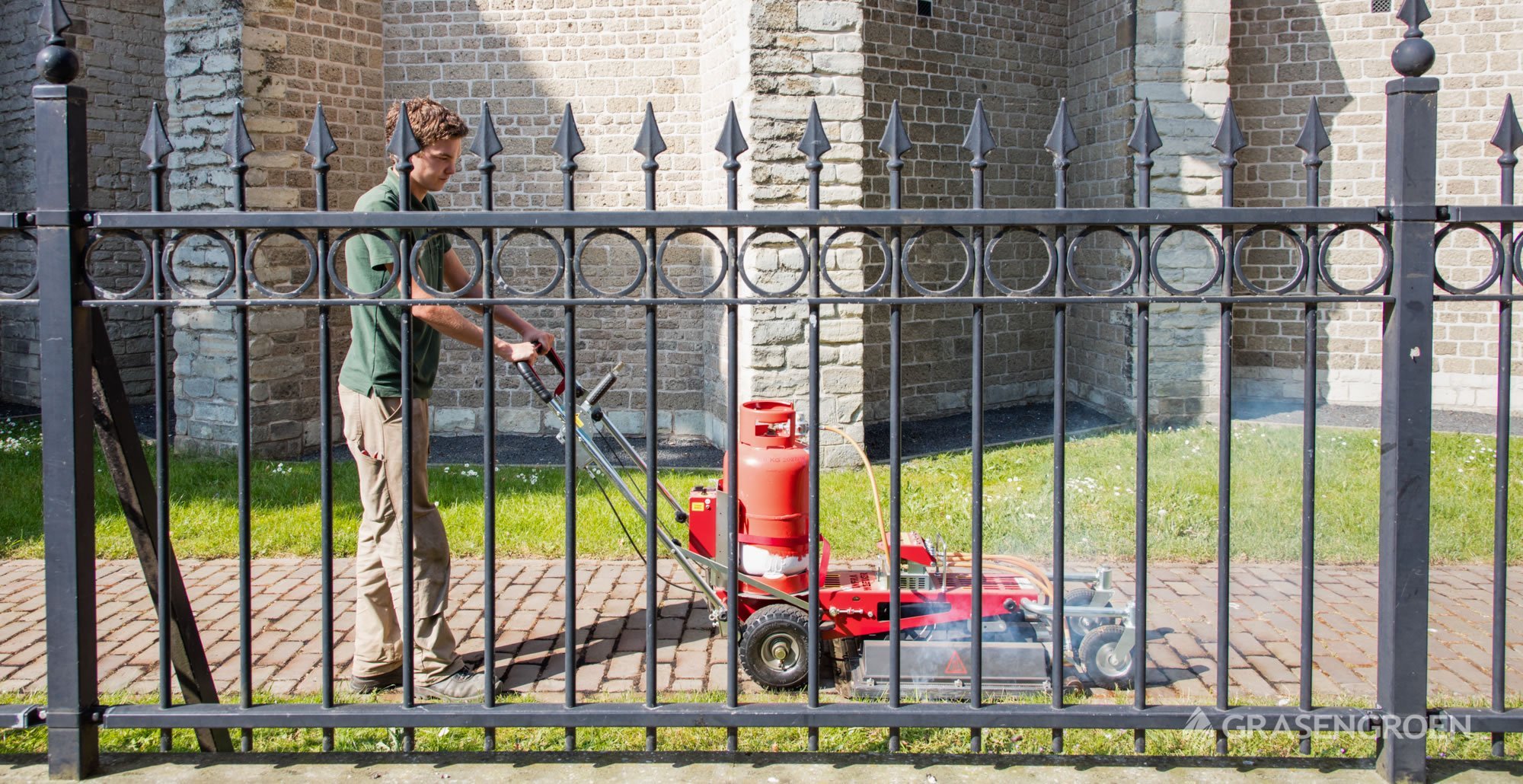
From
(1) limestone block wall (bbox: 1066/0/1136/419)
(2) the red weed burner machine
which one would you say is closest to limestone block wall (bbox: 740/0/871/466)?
(1) limestone block wall (bbox: 1066/0/1136/419)

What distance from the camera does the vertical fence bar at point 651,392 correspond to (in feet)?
8.89

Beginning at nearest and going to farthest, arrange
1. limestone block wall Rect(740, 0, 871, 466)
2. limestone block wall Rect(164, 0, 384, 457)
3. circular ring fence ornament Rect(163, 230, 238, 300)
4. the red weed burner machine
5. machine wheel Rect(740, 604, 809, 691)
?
circular ring fence ornament Rect(163, 230, 238, 300), the red weed burner machine, machine wheel Rect(740, 604, 809, 691), limestone block wall Rect(740, 0, 871, 466), limestone block wall Rect(164, 0, 384, 457)

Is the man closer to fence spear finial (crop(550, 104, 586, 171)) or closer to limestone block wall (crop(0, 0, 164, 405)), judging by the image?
fence spear finial (crop(550, 104, 586, 171))

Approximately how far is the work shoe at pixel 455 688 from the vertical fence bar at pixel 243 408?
1.17m

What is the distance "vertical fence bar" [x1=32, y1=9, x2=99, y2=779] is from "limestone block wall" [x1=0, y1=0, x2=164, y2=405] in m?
11.0

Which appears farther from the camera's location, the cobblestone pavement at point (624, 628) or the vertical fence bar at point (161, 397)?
the cobblestone pavement at point (624, 628)

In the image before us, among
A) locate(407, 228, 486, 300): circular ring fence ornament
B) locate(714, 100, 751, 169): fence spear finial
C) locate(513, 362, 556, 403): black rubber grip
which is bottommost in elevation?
locate(513, 362, 556, 403): black rubber grip

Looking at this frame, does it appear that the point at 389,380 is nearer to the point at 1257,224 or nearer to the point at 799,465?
the point at 799,465

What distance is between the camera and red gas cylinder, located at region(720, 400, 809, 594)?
4148mm

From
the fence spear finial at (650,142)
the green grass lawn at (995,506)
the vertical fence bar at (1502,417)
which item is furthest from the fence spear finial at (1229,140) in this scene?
the green grass lawn at (995,506)

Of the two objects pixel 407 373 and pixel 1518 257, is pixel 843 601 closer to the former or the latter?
pixel 407 373

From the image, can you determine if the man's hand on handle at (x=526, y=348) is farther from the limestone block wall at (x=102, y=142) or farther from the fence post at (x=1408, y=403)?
the limestone block wall at (x=102, y=142)

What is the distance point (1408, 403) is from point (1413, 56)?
81 cm

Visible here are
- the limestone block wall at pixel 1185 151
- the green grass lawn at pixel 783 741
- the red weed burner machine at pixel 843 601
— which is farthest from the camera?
the limestone block wall at pixel 1185 151
